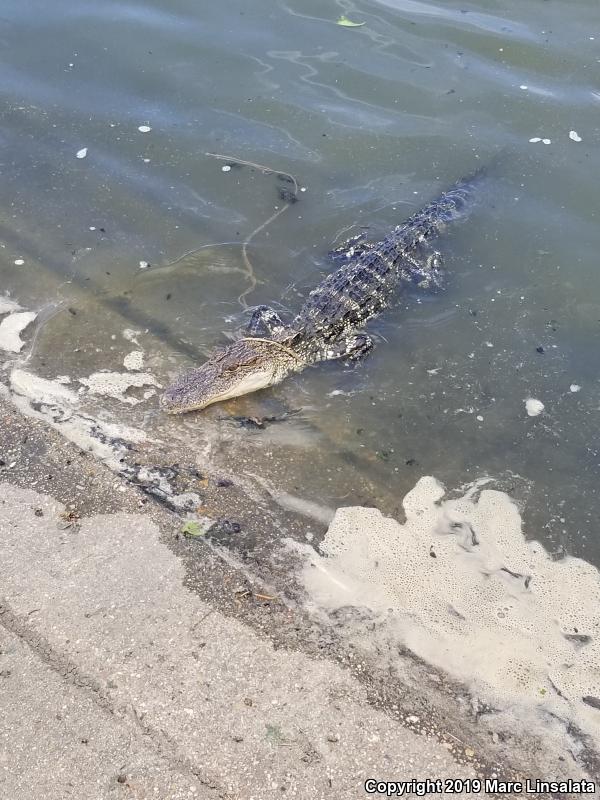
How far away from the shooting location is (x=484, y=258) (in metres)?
7.02

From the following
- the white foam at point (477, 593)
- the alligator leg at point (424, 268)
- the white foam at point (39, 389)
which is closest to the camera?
the white foam at point (477, 593)

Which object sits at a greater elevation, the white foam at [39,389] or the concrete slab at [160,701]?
the concrete slab at [160,701]

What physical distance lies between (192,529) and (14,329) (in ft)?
8.85

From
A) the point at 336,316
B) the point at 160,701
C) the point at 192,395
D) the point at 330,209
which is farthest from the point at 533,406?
the point at 160,701

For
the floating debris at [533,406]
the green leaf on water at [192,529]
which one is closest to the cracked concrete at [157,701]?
the green leaf on water at [192,529]

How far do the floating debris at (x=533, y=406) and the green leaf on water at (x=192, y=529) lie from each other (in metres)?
2.88

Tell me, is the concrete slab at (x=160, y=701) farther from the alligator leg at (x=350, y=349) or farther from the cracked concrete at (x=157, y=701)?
the alligator leg at (x=350, y=349)

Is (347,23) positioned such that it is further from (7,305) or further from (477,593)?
(477,593)

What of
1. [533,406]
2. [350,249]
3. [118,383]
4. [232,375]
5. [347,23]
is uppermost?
[347,23]

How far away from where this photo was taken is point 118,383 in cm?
549

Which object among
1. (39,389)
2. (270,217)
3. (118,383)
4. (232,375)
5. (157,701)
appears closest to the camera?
(157,701)

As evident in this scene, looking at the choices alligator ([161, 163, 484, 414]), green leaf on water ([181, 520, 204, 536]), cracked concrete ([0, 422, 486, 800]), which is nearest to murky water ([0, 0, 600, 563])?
alligator ([161, 163, 484, 414])

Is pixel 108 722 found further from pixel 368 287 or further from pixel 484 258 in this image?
pixel 484 258

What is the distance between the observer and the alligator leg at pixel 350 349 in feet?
19.9
